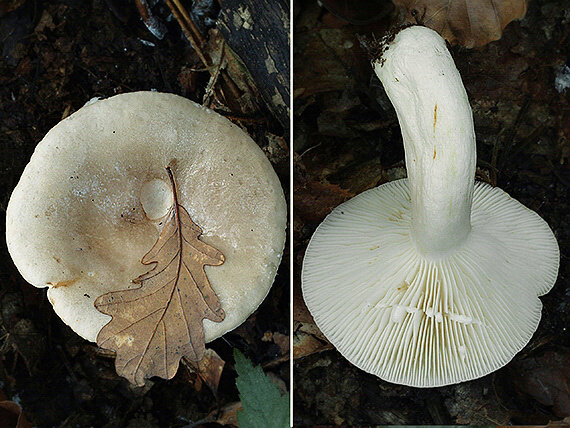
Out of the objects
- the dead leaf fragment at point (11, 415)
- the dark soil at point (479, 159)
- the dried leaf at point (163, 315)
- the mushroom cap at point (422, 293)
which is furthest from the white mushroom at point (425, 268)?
the dead leaf fragment at point (11, 415)

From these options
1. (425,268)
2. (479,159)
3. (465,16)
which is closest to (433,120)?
(425,268)

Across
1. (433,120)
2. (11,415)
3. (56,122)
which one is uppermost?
(433,120)

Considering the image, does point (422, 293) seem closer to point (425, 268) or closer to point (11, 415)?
point (425, 268)

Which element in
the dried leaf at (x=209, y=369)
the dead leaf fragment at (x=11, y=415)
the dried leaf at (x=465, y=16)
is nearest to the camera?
the dried leaf at (x=465, y=16)

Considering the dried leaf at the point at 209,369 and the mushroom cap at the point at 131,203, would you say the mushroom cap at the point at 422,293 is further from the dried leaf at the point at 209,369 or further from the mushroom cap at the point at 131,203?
the dried leaf at the point at 209,369

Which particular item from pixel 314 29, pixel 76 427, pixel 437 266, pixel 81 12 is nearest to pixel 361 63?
pixel 314 29

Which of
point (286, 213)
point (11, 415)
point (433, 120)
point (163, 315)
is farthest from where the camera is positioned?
point (11, 415)

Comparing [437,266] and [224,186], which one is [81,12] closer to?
[224,186]
